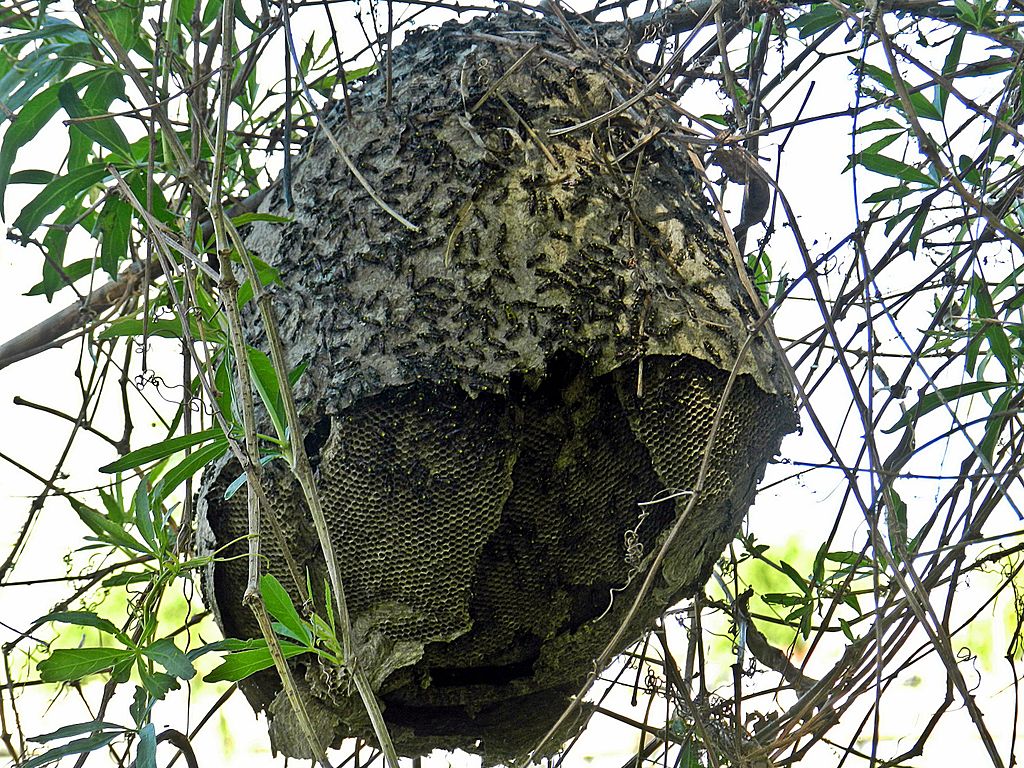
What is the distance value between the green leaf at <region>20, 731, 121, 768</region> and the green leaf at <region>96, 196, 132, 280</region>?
461 mm

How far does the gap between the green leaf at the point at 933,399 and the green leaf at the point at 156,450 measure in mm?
712

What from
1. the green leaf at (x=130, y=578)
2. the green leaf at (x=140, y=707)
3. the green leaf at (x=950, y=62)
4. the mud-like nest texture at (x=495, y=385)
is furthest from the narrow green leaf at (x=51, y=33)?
the green leaf at (x=950, y=62)

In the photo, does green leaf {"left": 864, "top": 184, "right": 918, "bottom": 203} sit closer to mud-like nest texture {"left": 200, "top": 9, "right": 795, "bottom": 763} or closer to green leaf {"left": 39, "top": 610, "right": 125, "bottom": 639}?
mud-like nest texture {"left": 200, "top": 9, "right": 795, "bottom": 763}

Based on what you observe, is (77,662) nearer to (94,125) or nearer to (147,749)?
(147,749)

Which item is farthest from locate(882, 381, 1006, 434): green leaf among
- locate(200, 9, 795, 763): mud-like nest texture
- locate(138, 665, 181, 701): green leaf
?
locate(138, 665, 181, 701): green leaf

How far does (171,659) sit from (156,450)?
18 centimetres

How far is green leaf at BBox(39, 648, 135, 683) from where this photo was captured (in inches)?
35.1

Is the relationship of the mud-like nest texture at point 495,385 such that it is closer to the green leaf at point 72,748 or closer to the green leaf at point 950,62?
the green leaf at point 72,748

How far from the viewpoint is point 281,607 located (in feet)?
2.70

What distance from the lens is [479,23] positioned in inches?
44.4

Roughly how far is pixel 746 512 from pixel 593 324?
1.00ft

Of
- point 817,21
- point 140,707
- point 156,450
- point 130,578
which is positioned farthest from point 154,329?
point 817,21

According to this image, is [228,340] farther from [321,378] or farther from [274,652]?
[274,652]

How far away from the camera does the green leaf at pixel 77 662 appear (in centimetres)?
89
